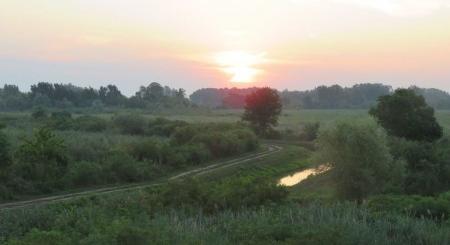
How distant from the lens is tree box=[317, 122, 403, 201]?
35.3m

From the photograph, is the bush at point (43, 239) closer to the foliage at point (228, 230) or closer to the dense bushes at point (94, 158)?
the foliage at point (228, 230)

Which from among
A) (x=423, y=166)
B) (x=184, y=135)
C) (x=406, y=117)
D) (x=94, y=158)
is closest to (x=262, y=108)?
(x=184, y=135)

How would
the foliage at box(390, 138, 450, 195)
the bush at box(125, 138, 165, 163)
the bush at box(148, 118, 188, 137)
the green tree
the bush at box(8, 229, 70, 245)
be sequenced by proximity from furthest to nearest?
the bush at box(148, 118, 188, 137), the bush at box(125, 138, 165, 163), the foliage at box(390, 138, 450, 195), the green tree, the bush at box(8, 229, 70, 245)

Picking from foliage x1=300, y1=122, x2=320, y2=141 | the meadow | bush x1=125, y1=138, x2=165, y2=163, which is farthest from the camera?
foliage x1=300, y1=122, x2=320, y2=141

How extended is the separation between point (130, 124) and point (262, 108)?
22315 millimetres

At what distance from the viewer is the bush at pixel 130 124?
88375 millimetres

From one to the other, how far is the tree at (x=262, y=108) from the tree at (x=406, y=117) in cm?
3746

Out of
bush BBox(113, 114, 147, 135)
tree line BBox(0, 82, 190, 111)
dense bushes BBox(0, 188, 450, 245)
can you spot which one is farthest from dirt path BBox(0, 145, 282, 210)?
tree line BBox(0, 82, 190, 111)

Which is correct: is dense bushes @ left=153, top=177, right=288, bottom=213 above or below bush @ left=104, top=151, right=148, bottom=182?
above

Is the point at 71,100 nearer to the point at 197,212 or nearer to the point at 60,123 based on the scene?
the point at 60,123

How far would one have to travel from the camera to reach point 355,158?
3531cm

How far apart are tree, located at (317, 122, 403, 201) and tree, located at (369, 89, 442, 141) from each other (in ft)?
75.0

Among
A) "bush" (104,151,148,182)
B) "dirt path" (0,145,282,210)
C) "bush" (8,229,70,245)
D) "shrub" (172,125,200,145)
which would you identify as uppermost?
"bush" (8,229,70,245)

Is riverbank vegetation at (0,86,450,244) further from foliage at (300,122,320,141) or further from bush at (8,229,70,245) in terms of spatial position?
foliage at (300,122,320,141)
